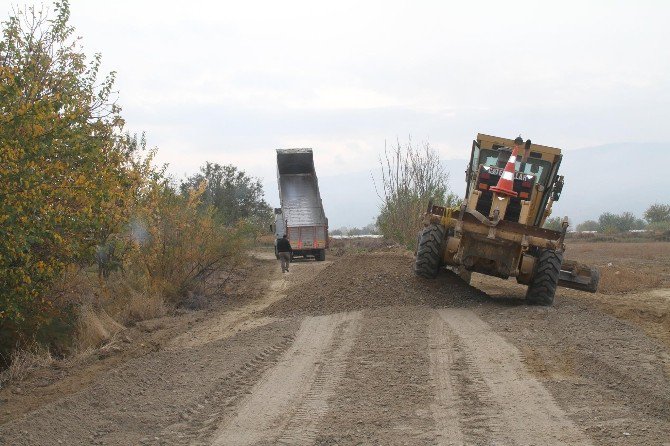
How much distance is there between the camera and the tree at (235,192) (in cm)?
5794

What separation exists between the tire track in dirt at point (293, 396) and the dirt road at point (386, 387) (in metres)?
0.02

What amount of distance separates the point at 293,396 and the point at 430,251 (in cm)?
855

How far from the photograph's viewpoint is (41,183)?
35.1 feet

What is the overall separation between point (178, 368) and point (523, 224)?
7.98 m

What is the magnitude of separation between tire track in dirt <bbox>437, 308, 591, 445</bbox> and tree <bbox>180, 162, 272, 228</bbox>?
46069 mm

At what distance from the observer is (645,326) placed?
47.2ft

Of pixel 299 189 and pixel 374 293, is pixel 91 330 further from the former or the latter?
pixel 299 189

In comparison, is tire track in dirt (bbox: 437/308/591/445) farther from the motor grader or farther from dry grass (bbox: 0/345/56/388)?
dry grass (bbox: 0/345/56/388)

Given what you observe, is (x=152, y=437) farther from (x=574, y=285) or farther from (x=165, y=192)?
(x=165, y=192)

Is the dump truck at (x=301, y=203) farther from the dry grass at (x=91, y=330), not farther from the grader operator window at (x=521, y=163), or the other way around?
the dry grass at (x=91, y=330)

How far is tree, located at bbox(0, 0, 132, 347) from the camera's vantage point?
10047mm

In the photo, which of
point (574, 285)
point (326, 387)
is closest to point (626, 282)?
point (574, 285)

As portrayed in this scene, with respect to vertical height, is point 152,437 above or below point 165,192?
below

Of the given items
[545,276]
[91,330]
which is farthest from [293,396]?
[545,276]
